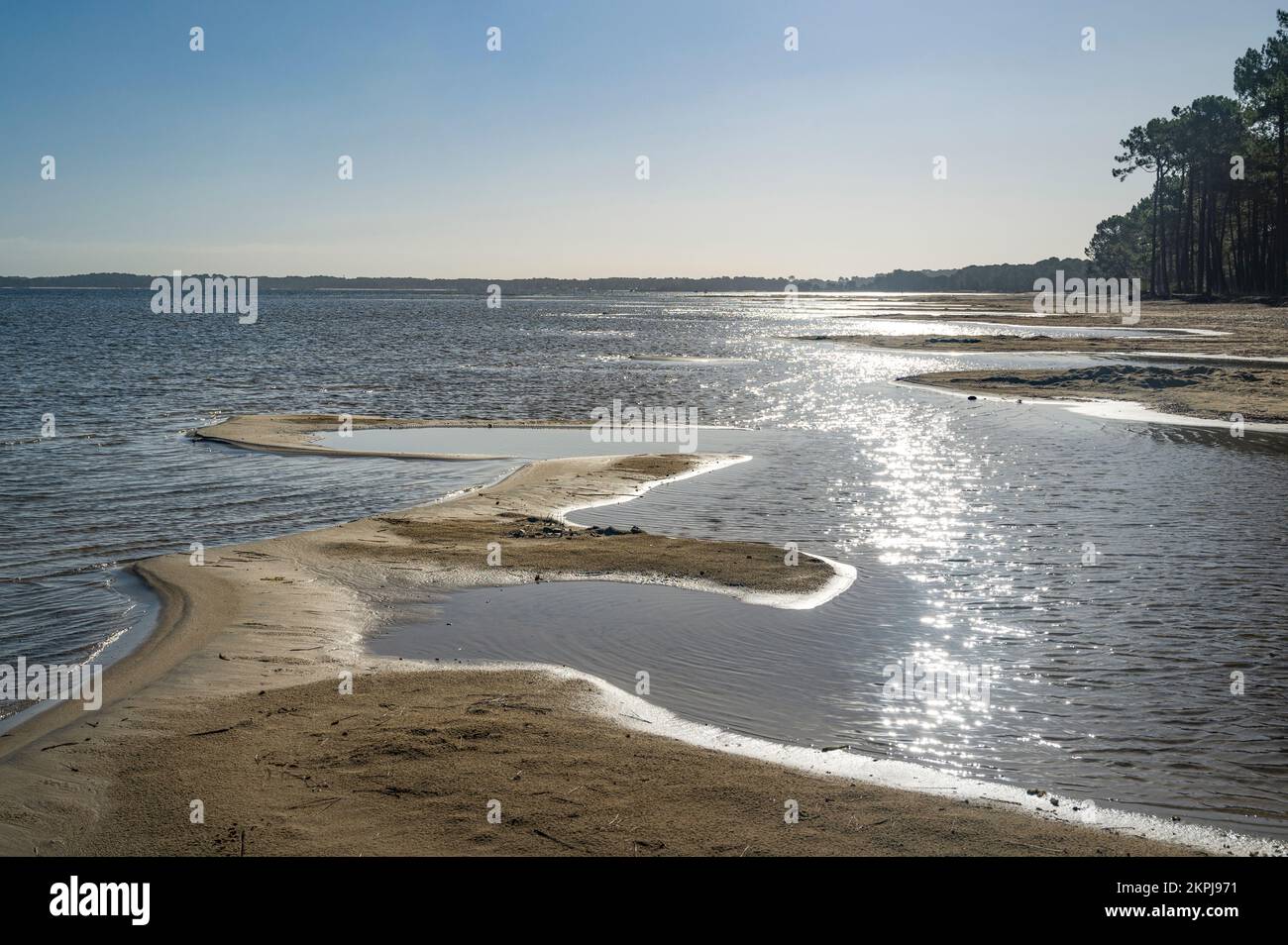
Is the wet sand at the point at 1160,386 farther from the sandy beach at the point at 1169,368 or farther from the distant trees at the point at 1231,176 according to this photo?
the distant trees at the point at 1231,176

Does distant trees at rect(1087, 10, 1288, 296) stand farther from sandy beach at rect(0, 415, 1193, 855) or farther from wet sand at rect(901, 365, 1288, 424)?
sandy beach at rect(0, 415, 1193, 855)

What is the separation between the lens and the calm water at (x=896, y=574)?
861 centimetres

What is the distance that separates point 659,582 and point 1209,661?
22.1 ft

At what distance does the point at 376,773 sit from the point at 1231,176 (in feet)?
338

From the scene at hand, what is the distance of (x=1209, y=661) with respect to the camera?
1027 centimetres

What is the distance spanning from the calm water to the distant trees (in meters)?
60.3

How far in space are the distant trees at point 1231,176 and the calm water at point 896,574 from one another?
60291mm

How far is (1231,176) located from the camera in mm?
88812

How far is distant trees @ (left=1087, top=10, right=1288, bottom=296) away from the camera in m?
76.4

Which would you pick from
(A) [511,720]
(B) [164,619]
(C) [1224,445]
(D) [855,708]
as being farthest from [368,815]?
(C) [1224,445]

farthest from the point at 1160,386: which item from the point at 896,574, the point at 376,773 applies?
the point at 376,773

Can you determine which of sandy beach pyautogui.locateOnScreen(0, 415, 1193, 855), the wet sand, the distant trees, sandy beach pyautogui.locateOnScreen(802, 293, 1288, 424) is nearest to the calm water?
sandy beach pyautogui.locateOnScreen(0, 415, 1193, 855)

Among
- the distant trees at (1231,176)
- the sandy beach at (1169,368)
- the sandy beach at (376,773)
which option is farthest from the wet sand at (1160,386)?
the distant trees at (1231,176)
